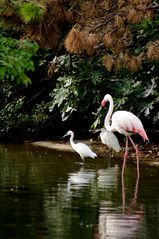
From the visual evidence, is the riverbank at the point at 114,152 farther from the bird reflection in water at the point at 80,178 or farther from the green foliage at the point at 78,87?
the bird reflection in water at the point at 80,178

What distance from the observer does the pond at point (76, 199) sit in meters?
8.66

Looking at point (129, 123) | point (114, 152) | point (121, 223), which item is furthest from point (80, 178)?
point (114, 152)

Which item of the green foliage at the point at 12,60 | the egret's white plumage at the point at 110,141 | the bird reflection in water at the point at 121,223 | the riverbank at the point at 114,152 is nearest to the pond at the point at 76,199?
the bird reflection in water at the point at 121,223

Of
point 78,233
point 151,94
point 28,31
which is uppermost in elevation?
point 28,31

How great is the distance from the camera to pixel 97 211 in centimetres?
996

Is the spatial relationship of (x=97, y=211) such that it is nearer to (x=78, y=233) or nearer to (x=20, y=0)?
(x=78, y=233)

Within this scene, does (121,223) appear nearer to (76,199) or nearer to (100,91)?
(76,199)

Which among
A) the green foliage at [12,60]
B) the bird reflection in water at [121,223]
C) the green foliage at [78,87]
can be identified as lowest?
the bird reflection in water at [121,223]

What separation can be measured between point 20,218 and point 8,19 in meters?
7.39

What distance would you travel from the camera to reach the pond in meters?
8.66

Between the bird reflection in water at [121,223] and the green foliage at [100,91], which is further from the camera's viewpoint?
the green foliage at [100,91]

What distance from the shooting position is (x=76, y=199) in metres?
10.9

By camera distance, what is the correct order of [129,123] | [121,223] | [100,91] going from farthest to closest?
[100,91] < [129,123] < [121,223]

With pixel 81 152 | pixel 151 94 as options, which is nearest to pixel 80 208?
pixel 81 152
